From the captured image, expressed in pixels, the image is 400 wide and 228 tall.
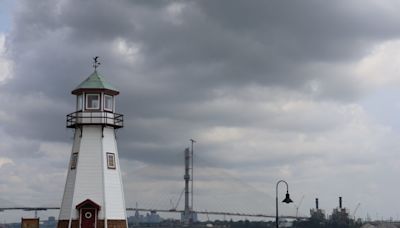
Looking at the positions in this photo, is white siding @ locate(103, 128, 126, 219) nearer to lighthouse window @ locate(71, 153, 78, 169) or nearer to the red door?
the red door

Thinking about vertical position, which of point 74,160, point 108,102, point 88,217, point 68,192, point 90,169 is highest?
→ point 108,102

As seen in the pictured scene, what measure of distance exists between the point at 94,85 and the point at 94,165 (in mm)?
6092

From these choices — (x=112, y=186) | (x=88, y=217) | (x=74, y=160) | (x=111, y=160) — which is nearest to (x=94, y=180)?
(x=112, y=186)

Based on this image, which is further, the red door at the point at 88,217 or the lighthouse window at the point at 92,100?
→ the lighthouse window at the point at 92,100

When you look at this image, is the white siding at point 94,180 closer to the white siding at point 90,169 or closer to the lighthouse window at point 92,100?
the white siding at point 90,169

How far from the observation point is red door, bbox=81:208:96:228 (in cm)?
4822

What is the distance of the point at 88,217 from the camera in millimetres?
48250

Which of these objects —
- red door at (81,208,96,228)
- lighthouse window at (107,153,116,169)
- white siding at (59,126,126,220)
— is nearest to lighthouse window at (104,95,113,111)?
white siding at (59,126,126,220)

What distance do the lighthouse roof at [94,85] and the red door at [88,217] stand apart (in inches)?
355

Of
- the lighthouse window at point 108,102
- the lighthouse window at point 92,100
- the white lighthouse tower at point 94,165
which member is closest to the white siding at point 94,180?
the white lighthouse tower at point 94,165

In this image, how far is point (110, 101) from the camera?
51.1 m

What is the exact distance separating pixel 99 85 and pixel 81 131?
3732 millimetres

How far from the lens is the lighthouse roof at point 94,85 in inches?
1981

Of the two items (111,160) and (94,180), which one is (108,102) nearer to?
(111,160)
